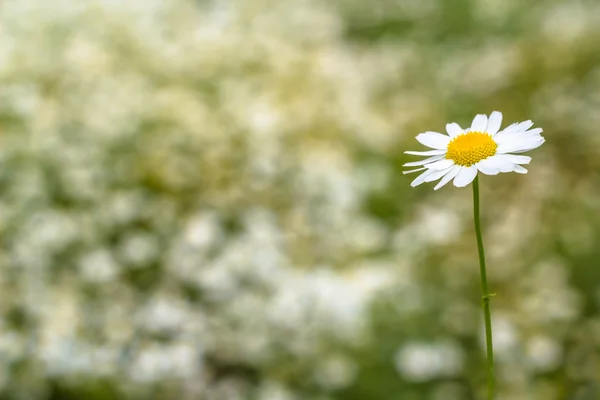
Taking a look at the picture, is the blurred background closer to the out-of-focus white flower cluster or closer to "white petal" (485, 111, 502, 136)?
the out-of-focus white flower cluster

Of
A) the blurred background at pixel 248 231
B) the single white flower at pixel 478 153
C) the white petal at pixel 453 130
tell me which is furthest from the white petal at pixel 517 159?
the blurred background at pixel 248 231

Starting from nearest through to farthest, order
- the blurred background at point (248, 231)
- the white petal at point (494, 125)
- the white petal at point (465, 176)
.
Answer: the white petal at point (465, 176)
the white petal at point (494, 125)
the blurred background at point (248, 231)

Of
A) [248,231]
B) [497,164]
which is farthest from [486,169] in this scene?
[248,231]

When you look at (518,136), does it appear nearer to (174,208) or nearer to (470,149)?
(470,149)

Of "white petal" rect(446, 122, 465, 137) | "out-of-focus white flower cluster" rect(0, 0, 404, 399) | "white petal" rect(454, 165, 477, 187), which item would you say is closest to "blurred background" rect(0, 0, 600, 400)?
"out-of-focus white flower cluster" rect(0, 0, 404, 399)

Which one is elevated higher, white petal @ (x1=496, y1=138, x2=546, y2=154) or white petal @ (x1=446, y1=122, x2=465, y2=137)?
white petal @ (x1=446, y1=122, x2=465, y2=137)

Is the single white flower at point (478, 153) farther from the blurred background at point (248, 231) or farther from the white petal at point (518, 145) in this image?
the blurred background at point (248, 231)
